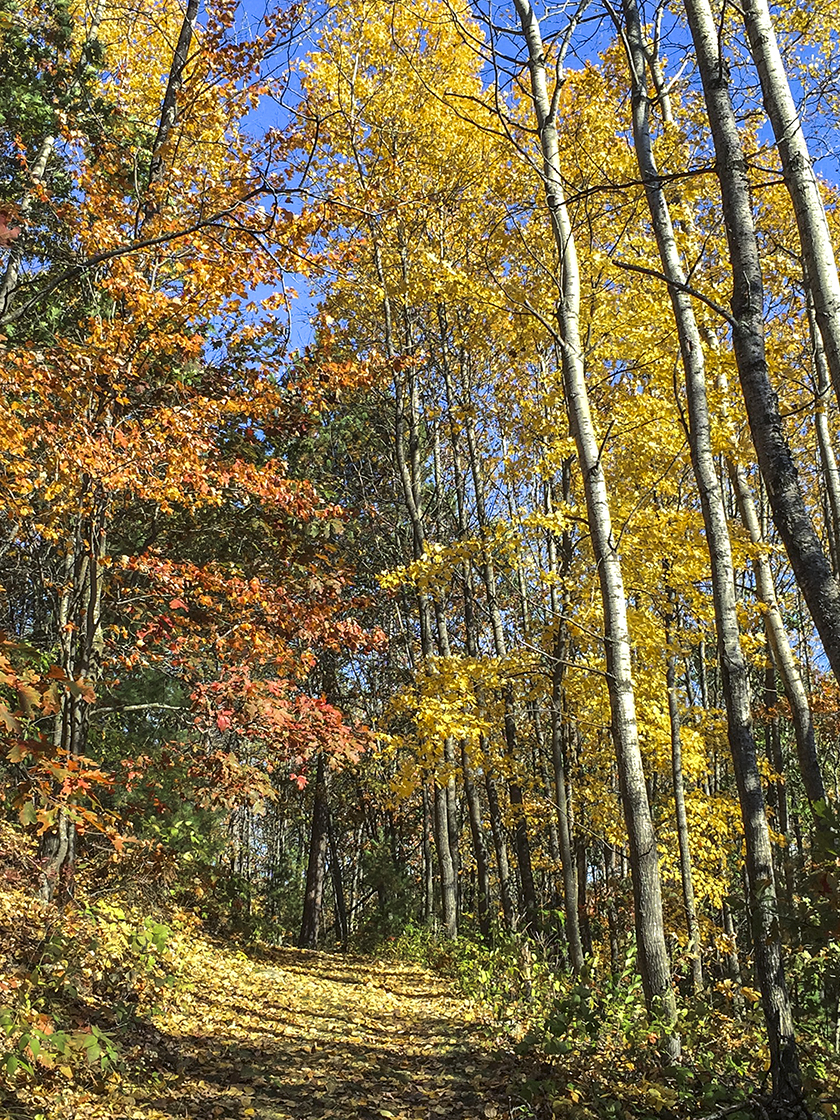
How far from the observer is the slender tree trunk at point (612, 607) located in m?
5.24

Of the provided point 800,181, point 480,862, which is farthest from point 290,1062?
point 480,862

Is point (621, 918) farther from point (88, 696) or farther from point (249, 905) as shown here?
point (88, 696)

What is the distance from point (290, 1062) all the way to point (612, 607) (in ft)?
14.1

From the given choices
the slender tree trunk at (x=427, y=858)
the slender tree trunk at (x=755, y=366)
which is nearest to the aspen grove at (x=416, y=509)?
the slender tree trunk at (x=755, y=366)

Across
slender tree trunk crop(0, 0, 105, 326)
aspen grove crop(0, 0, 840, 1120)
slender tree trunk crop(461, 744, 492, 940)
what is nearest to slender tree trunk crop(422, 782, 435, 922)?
aspen grove crop(0, 0, 840, 1120)

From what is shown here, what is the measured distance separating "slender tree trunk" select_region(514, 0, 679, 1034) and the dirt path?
4.25 feet

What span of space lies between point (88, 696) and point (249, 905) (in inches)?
443

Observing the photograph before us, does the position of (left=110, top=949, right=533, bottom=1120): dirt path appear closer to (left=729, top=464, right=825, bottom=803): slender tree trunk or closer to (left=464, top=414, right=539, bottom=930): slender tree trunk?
(left=464, top=414, right=539, bottom=930): slender tree trunk

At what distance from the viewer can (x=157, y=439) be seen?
6.17 metres

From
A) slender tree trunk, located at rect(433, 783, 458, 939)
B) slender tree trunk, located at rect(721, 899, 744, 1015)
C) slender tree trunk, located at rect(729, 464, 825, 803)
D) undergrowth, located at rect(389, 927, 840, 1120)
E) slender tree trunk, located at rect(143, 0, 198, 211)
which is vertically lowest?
slender tree trunk, located at rect(721, 899, 744, 1015)

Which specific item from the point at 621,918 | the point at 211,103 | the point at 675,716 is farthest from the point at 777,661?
the point at 621,918

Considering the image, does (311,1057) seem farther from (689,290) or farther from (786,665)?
(689,290)

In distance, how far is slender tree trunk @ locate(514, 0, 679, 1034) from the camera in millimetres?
5238

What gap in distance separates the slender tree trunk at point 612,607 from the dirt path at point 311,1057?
4.25 ft
